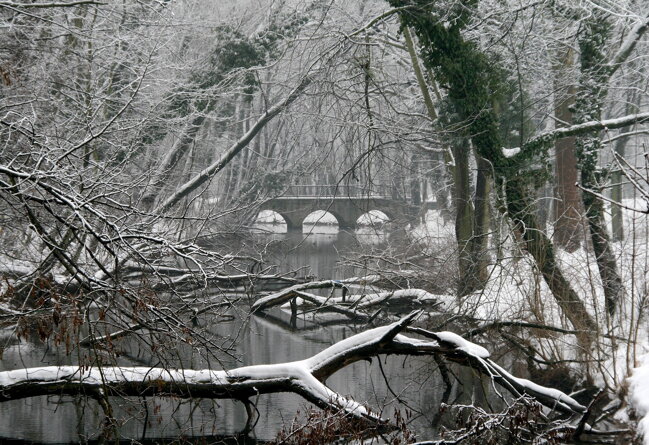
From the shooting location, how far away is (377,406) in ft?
A: 32.4

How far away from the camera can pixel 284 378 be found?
863 cm

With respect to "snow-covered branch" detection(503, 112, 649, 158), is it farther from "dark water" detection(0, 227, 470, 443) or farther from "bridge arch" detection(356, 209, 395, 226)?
"dark water" detection(0, 227, 470, 443)

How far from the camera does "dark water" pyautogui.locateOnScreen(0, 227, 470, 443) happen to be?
8867 mm

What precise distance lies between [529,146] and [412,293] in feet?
10.7

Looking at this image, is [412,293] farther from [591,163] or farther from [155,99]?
[155,99]

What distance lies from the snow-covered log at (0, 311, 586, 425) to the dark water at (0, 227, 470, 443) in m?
0.22

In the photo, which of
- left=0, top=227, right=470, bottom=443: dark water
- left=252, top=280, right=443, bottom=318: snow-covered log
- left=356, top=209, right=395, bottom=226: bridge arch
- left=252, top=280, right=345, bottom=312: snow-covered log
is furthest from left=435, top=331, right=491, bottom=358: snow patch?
left=252, top=280, right=345, bottom=312: snow-covered log

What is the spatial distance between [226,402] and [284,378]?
1.73 m

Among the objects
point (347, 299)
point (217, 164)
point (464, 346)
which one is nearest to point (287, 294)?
point (347, 299)

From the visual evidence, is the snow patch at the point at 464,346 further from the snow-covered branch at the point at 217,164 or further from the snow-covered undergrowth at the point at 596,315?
the snow-covered branch at the point at 217,164

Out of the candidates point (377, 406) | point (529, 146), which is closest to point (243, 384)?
point (377, 406)

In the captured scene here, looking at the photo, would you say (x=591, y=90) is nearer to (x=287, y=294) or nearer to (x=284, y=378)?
(x=287, y=294)

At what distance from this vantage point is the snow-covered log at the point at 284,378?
8188 millimetres

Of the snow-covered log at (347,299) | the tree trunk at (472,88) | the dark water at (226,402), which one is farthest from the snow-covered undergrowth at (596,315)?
the snow-covered log at (347,299)
